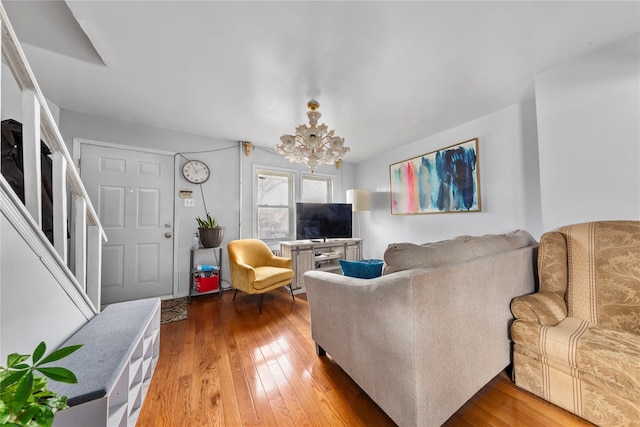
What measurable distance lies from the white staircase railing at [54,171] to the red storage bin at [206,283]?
133 centimetres

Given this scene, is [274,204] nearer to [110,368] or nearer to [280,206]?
[280,206]

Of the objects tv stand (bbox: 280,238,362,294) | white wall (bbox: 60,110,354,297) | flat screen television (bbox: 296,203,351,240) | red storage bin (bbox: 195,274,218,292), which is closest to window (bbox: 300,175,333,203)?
flat screen television (bbox: 296,203,351,240)

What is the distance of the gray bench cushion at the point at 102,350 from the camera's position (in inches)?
30.9

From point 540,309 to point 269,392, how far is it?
1.72 m

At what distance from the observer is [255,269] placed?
286 centimetres

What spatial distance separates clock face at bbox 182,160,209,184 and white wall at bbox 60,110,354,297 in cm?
7

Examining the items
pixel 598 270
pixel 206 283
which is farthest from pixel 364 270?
pixel 206 283

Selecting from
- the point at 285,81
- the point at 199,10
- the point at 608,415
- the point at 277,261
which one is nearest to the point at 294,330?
the point at 277,261

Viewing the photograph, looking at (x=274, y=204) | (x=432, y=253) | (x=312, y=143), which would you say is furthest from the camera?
(x=274, y=204)

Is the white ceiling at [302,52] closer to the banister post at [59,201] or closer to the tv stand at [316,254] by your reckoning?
the banister post at [59,201]

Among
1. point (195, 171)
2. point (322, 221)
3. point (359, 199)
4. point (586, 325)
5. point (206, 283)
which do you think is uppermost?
point (195, 171)

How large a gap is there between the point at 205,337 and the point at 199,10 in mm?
2445

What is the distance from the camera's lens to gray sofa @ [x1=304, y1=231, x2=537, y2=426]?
0.96m

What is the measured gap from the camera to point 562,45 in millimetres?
1619
